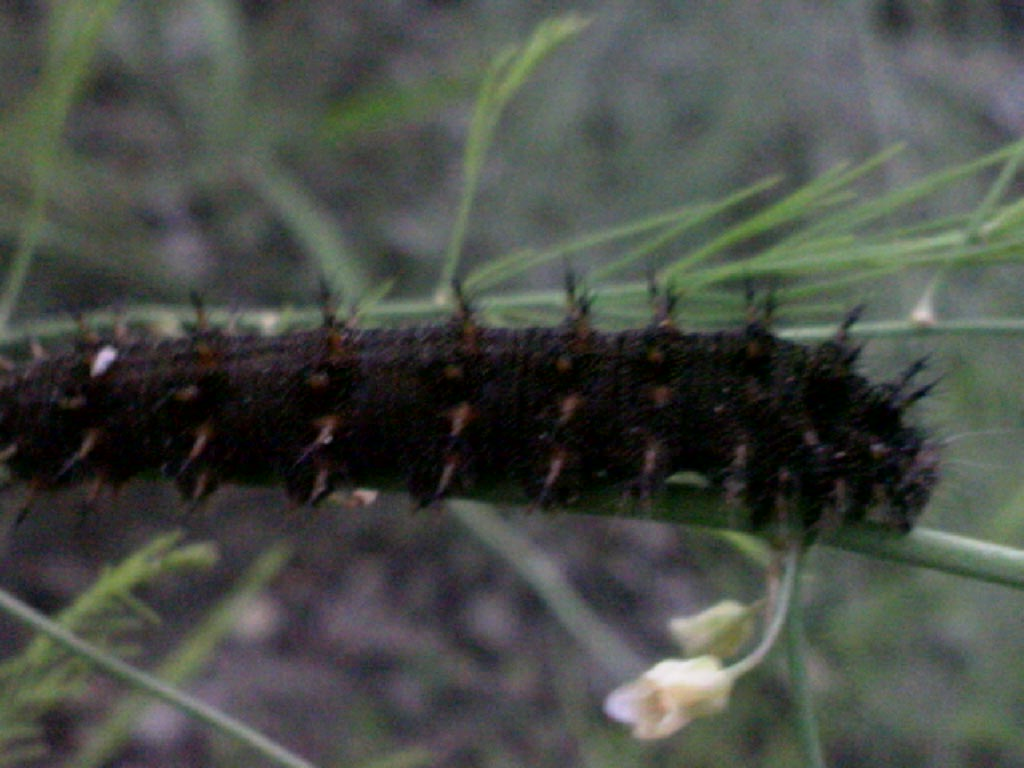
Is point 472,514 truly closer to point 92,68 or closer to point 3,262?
point 3,262

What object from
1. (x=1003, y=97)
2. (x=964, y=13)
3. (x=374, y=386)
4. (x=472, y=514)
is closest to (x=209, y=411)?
(x=374, y=386)

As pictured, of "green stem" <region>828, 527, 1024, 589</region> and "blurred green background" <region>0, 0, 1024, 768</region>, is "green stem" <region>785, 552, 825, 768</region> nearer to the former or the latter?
"green stem" <region>828, 527, 1024, 589</region>

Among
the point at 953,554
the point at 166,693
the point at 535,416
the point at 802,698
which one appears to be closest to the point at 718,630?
the point at 802,698

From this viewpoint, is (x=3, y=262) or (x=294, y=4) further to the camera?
(x=294, y=4)

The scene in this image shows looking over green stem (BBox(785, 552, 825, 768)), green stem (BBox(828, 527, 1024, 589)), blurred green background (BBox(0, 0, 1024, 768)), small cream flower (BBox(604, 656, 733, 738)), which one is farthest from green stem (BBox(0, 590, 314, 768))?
blurred green background (BBox(0, 0, 1024, 768))

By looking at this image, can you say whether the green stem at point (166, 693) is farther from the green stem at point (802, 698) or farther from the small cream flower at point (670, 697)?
the green stem at point (802, 698)

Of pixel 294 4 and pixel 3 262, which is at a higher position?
pixel 294 4
